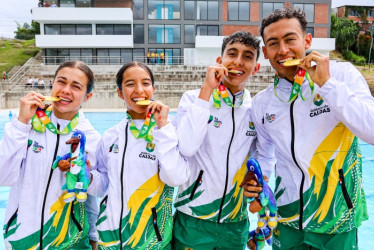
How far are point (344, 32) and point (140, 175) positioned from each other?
51.5 metres

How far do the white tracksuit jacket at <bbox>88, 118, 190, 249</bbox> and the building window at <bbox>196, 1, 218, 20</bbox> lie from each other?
35.1 metres

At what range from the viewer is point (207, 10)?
35406mm

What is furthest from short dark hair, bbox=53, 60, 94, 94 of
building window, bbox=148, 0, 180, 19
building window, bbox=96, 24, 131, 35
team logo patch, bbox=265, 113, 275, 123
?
building window, bbox=148, 0, 180, 19

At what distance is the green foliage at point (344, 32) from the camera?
46.4 metres

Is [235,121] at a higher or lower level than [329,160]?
higher

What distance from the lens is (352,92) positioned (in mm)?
1985

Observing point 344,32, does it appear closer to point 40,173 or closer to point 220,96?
point 220,96

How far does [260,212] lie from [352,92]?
103 cm

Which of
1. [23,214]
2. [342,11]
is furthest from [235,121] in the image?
[342,11]

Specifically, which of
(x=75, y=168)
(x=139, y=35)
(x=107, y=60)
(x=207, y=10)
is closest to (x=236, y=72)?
(x=75, y=168)

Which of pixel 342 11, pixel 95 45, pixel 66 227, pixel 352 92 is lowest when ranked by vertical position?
pixel 66 227

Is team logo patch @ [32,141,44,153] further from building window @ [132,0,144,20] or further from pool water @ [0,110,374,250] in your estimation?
building window @ [132,0,144,20]

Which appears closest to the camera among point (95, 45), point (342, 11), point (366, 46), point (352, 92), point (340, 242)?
point (352, 92)

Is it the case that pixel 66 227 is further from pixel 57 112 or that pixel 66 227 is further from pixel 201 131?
pixel 201 131
